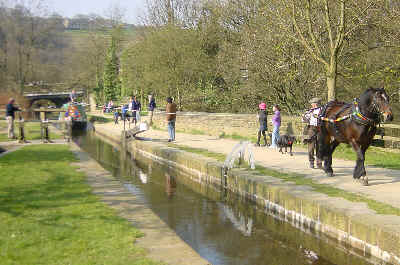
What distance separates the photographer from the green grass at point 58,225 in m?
5.45

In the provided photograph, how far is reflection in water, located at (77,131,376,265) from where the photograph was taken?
6742mm

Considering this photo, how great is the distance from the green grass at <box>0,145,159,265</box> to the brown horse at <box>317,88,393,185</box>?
500cm

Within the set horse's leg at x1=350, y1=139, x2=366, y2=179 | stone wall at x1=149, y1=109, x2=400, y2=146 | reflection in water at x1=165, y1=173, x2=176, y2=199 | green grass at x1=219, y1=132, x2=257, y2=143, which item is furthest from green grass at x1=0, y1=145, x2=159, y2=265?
green grass at x1=219, y1=132, x2=257, y2=143

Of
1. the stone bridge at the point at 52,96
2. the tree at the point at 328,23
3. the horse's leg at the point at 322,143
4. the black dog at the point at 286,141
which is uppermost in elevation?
the tree at the point at 328,23

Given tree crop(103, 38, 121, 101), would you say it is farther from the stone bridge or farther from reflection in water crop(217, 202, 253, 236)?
reflection in water crop(217, 202, 253, 236)

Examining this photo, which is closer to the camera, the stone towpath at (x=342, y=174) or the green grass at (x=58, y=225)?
the green grass at (x=58, y=225)

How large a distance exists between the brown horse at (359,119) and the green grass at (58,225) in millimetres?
4997

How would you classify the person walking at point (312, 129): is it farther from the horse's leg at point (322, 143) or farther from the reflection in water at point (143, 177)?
the reflection in water at point (143, 177)

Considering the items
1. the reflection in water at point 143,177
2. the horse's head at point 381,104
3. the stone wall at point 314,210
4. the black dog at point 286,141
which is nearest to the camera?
the stone wall at point 314,210

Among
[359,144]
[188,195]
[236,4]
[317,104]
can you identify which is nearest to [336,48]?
[317,104]

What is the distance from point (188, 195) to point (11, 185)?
3.83 metres

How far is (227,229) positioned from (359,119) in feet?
11.2

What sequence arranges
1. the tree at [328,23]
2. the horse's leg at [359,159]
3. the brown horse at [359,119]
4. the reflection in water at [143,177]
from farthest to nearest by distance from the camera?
1. the tree at [328,23]
2. the reflection in water at [143,177]
3. the horse's leg at [359,159]
4. the brown horse at [359,119]

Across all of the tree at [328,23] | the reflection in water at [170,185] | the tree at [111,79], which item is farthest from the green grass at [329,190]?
the tree at [111,79]
